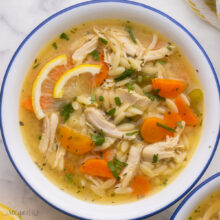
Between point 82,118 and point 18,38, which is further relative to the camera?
point 18,38

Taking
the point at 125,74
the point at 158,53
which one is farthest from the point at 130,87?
the point at 158,53

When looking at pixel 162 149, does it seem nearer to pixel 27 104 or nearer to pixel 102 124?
pixel 102 124

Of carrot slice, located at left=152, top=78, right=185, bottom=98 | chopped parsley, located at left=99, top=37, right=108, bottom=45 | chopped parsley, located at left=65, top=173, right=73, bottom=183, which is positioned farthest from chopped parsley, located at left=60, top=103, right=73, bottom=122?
carrot slice, located at left=152, top=78, right=185, bottom=98

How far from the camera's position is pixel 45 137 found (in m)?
3.23

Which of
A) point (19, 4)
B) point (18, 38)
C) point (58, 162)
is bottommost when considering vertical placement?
point (58, 162)

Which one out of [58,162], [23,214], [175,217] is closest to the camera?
[175,217]

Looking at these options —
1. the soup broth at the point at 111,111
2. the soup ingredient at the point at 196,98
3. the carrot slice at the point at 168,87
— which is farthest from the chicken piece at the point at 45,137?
the soup ingredient at the point at 196,98

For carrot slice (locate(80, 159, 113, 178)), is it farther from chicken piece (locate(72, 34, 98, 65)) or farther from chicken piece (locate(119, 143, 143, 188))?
chicken piece (locate(72, 34, 98, 65))

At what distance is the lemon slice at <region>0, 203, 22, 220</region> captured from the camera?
3.44m

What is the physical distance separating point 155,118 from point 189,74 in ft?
1.51

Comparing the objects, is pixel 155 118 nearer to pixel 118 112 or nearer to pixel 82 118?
pixel 118 112

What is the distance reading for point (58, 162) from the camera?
3.25m

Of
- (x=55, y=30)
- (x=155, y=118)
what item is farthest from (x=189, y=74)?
(x=55, y=30)

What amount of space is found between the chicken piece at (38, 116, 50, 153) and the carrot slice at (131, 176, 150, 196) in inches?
29.6
